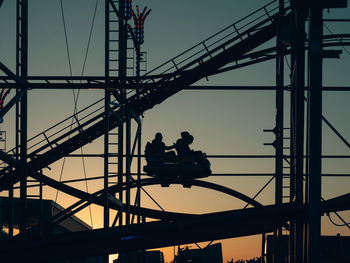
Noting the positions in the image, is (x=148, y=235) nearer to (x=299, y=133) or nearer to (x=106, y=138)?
(x=299, y=133)

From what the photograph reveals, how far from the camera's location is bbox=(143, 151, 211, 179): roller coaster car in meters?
25.0

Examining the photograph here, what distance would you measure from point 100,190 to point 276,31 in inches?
314

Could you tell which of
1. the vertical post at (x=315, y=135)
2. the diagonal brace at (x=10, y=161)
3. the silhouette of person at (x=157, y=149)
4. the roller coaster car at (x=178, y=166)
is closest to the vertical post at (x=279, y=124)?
the roller coaster car at (x=178, y=166)

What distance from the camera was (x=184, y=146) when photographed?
2542 cm

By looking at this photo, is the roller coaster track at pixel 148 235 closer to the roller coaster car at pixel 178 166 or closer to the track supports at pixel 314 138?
the track supports at pixel 314 138

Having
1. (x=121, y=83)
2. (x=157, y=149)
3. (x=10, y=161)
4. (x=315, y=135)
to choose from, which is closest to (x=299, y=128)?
(x=315, y=135)

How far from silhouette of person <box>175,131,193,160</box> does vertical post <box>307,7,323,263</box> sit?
751 centimetres

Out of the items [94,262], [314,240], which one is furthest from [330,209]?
[94,262]

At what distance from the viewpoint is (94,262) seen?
1839 inches

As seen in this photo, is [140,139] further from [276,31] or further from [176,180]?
[276,31]

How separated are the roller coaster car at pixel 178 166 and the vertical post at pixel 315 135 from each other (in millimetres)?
7505

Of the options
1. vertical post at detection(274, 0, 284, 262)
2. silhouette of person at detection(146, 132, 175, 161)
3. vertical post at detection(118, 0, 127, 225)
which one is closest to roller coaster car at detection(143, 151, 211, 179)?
silhouette of person at detection(146, 132, 175, 161)

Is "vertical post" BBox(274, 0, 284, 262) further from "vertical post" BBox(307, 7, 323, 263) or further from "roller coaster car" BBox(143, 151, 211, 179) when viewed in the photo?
"vertical post" BBox(307, 7, 323, 263)

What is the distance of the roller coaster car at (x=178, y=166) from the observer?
25.0 metres
